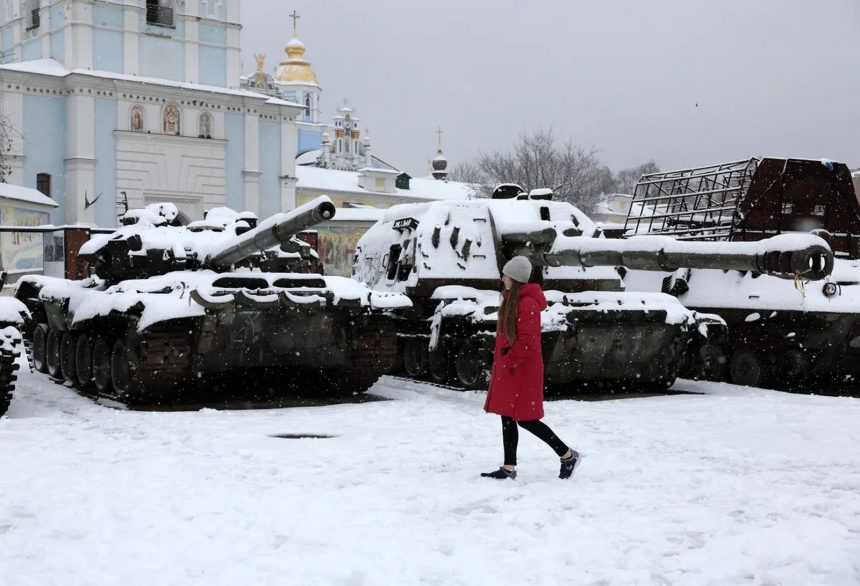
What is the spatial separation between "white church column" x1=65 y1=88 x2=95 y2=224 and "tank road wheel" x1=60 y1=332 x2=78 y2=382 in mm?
20730

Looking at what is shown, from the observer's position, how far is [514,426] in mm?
6684

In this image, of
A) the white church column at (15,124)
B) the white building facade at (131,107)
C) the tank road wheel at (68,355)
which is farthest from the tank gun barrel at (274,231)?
the white church column at (15,124)

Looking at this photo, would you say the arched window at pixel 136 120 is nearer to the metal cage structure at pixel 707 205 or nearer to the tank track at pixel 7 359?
the metal cage structure at pixel 707 205

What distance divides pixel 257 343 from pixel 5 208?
1169 cm

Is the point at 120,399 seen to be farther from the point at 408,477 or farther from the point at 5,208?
the point at 5,208

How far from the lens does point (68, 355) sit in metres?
12.3

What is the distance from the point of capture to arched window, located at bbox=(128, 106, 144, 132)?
33156mm

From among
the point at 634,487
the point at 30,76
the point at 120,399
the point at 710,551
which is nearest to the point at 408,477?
the point at 634,487

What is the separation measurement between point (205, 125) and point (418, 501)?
1192 inches

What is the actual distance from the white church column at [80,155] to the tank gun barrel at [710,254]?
2437cm

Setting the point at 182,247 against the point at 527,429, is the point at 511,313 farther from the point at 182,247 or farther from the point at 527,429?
the point at 182,247

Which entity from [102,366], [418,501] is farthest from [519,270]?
[102,366]

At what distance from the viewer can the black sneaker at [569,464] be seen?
6758mm

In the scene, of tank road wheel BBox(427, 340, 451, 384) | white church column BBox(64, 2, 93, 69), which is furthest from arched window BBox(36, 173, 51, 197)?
tank road wheel BBox(427, 340, 451, 384)
